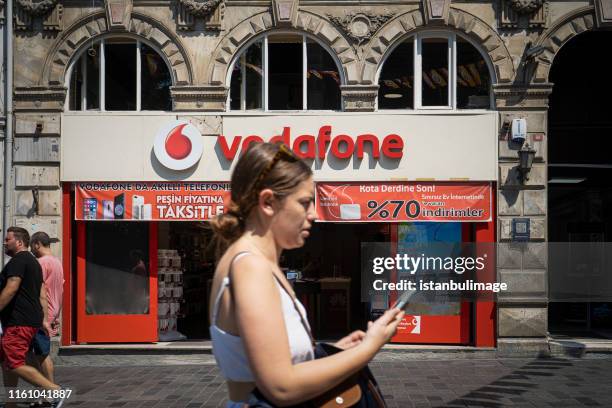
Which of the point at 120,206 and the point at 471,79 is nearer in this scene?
the point at 120,206

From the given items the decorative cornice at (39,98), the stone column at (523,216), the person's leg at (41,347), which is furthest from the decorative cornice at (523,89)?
the person's leg at (41,347)

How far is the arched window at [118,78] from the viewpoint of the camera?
1136 centimetres

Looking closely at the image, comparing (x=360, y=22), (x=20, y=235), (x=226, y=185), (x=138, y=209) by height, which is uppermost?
(x=360, y=22)

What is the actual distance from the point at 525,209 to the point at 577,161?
2.92 m

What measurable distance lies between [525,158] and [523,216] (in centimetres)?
97

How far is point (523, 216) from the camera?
11.0 meters

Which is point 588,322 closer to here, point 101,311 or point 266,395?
point 101,311

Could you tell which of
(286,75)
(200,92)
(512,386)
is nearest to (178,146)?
(200,92)

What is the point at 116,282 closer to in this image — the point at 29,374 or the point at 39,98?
the point at 39,98

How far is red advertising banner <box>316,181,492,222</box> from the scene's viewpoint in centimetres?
1098

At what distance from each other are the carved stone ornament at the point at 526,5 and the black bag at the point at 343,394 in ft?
33.5

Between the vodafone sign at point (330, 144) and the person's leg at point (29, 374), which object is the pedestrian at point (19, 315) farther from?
the vodafone sign at point (330, 144)

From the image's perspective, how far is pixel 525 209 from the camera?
432 inches

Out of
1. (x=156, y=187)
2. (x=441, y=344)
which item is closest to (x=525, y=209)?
(x=441, y=344)
